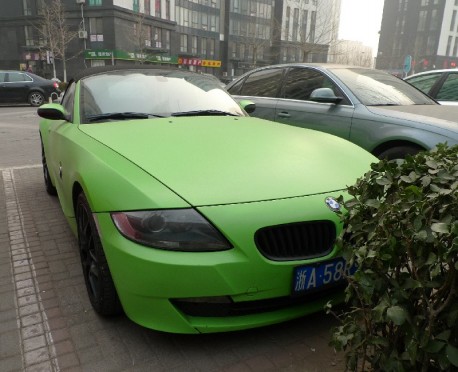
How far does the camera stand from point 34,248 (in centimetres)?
361

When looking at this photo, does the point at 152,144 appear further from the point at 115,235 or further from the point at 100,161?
the point at 115,235

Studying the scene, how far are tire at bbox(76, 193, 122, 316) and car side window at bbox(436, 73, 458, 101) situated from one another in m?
5.76

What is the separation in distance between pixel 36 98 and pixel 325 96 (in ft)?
53.7

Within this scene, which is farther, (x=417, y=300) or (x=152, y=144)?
(x=152, y=144)

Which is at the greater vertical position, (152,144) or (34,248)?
(152,144)

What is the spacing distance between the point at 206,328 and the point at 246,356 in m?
0.29

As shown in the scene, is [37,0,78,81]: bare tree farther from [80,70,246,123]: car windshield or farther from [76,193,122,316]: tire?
[76,193,122,316]: tire

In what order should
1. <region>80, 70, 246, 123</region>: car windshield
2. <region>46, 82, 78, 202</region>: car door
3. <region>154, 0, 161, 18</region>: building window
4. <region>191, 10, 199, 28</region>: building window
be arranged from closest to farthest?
<region>46, 82, 78, 202</region>: car door < <region>80, 70, 246, 123</region>: car windshield < <region>154, 0, 161, 18</region>: building window < <region>191, 10, 199, 28</region>: building window

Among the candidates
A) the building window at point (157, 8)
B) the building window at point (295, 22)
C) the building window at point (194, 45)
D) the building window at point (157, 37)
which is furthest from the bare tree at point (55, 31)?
the building window at point (295, 22)

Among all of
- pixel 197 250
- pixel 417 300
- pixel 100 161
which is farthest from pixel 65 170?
pixel 417 300

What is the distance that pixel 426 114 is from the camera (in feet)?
14.3

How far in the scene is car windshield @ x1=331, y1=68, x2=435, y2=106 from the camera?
4891 millimetres

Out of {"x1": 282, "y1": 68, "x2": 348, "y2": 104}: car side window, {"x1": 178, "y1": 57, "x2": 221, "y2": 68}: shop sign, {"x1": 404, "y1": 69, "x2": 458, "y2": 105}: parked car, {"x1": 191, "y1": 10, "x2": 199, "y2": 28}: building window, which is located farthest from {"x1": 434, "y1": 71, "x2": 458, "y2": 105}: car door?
{"x1": 191, "y1": 10, "x2": 199, "y2": 28}: building window

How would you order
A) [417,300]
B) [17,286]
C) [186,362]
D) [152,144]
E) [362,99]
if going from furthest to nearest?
[362,99] < [17,286] < [152,144] < [186,362] < [417,300]
